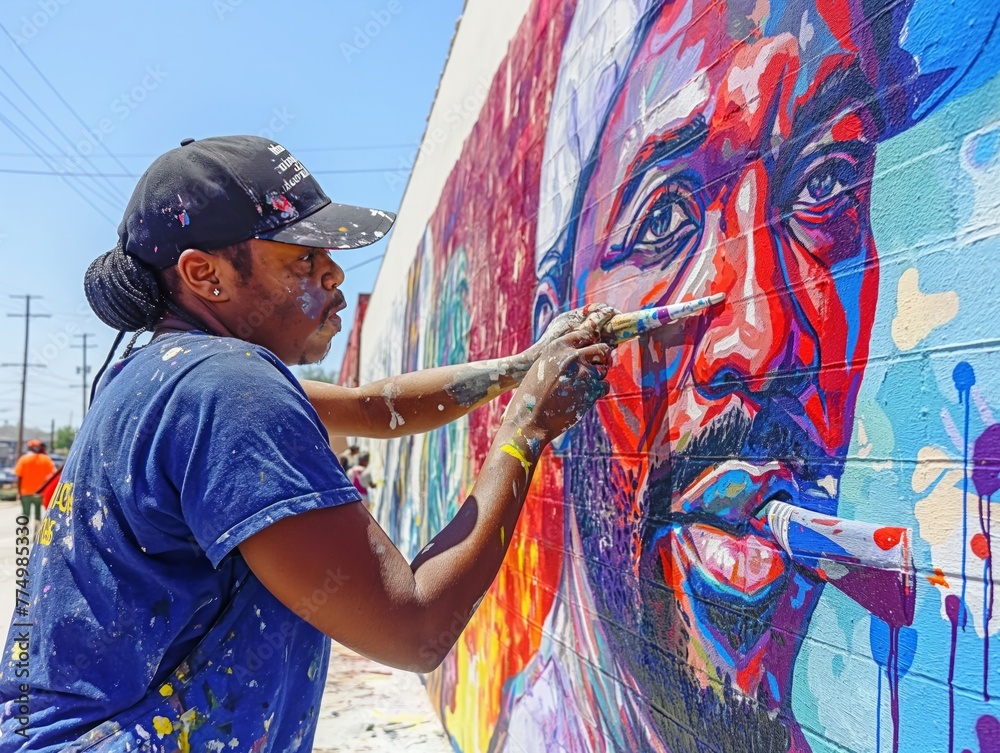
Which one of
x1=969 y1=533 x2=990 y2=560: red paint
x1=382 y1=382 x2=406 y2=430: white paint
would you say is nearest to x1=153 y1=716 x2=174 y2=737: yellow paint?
x1=382 y1=382 x2=406 y2=430: white paint

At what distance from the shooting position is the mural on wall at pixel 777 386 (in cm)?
111

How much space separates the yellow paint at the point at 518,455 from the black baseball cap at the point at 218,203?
0.54 m

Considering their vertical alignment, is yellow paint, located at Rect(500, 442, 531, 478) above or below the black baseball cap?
below

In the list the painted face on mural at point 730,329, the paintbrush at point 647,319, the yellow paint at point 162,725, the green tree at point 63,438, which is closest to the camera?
the yellow paint at point 162,725

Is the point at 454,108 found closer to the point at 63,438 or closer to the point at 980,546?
the point at 980,546

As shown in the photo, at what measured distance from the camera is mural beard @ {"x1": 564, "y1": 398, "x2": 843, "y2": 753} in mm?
1446

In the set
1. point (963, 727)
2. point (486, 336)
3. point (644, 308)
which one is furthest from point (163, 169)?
point (486, 336)

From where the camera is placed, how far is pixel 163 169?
4.91ft

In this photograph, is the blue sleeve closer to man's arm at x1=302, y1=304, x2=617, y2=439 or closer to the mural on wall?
the mural on wall

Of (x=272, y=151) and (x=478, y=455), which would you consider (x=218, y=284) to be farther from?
(x=478, y=455)

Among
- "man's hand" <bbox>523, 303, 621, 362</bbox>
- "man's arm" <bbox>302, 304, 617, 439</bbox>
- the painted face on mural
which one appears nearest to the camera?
the painted face on mural

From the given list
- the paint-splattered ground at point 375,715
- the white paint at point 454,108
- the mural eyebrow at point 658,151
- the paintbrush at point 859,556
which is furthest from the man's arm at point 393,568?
the paint-splattered ground at point 375,715

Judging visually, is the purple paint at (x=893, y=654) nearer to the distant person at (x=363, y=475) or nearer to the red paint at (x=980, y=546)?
the red paint at (x=980, y=546)

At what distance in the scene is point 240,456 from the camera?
1.19m
